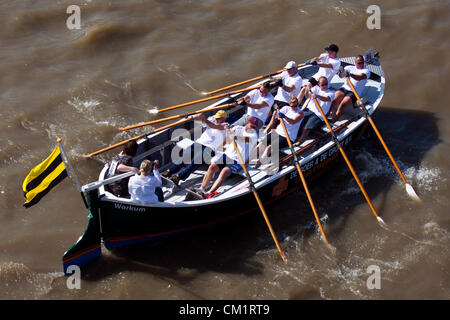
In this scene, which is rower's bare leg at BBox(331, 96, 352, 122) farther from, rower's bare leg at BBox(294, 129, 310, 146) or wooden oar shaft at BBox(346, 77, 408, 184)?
rower's bare leg at BBox(294, 129, 310, 146)

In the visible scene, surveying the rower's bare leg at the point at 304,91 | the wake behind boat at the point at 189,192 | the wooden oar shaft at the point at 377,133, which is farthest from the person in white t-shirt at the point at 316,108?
the wooden oar shaft at the point at 377,133

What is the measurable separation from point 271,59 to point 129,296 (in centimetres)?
994

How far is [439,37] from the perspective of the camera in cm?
1911

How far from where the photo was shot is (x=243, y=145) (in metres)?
12.9

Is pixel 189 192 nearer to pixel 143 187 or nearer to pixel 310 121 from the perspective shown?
pixel 143 187

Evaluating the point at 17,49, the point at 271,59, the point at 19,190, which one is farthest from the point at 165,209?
the point at 17,49

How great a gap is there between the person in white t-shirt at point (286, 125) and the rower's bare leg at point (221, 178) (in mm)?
900

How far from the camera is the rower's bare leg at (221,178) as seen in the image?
495 inches

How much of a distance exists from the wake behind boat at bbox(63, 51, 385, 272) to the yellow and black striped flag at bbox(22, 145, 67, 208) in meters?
0.63

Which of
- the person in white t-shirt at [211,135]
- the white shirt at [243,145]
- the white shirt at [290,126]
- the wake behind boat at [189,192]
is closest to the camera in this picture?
the wake behind boat at [189,192]

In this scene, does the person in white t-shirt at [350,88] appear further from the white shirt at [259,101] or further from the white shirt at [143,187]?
the white shirt at [143,187]

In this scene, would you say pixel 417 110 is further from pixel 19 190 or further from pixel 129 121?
pixel 19 190

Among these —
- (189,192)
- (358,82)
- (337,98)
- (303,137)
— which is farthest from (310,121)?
(189,192)

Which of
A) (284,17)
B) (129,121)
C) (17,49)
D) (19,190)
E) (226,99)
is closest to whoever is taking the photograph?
(19,190)
